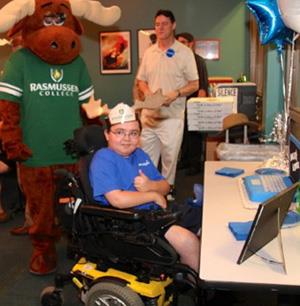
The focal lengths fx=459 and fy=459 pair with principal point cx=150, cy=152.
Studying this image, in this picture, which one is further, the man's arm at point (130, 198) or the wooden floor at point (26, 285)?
the wooden floor at point (26, 285)

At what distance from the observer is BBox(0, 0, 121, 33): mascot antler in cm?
244

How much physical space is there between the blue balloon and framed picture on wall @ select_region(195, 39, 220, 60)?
3.67 m

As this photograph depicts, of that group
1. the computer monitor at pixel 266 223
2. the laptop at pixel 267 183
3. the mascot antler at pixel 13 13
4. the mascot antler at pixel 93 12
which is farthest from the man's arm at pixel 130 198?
the mascot antler at pixel 93 12

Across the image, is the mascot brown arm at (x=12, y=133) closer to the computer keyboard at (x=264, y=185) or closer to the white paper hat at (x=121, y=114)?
the white paper hat at (x=121, y=114)

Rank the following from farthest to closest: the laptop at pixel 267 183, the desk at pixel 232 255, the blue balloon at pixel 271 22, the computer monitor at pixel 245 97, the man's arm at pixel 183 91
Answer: the computer monitor at pixel 245 97 → the man's arm at pixel 183 91 → the blue balloon at pixel 271 22 → the laptop at pixel 267 183 → the desk at pixel 232 255

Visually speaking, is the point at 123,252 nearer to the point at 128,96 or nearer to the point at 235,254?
the point at 235,254

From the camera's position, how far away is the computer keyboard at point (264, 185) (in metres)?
1.88

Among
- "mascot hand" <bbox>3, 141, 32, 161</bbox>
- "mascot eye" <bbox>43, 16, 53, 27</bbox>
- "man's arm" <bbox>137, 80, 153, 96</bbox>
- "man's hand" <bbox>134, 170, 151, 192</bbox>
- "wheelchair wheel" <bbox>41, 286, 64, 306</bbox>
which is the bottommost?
"wheelchair wheel" <bbox>41, 286, 64, 306</bbox>

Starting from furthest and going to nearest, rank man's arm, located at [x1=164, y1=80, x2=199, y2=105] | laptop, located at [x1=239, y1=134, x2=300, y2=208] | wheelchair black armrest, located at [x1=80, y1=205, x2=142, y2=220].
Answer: man's arm, located at [x1=164, y1=80, x2=199, y2=105], laptop, located at [x1=239, y1=134, x2=300, y2=208], wheelchair black armrest, located at [x1=80, y1=205, x2=142, y2=220]

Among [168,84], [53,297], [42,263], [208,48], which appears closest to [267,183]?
[53,297]

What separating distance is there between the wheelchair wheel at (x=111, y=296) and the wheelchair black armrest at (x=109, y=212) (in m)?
0.28

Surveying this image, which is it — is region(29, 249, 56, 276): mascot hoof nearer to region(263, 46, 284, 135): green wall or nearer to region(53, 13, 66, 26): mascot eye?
region(53, 13, 66, 26): mascot eye

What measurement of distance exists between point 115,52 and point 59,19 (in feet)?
11.7

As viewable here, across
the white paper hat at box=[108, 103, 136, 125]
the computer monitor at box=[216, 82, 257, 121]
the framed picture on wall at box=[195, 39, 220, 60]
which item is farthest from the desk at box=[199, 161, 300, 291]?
the framed picture on wall at box=[195, 39, 220, 60]
